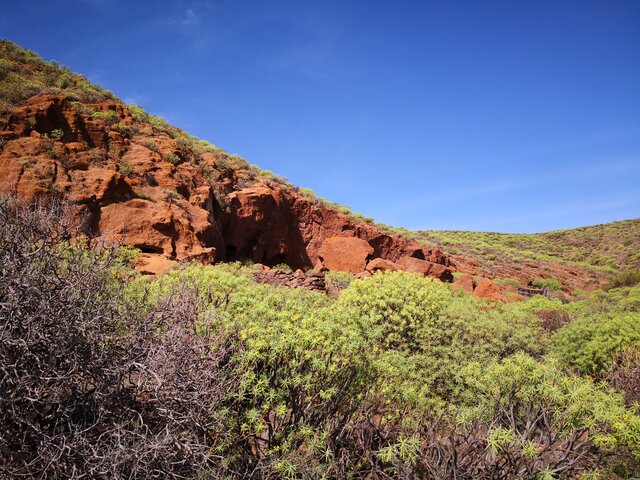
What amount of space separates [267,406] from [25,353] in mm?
2358

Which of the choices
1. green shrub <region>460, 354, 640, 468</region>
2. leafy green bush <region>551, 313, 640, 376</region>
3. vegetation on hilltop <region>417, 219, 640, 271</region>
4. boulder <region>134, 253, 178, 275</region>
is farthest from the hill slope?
vegetation on hilltop <region>417, 219, 640, 271</region>

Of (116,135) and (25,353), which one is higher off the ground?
(116,135)

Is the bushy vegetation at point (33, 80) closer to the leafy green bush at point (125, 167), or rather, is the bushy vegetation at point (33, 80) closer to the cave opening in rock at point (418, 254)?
the leafy green bush at point (125, 167)

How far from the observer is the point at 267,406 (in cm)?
432

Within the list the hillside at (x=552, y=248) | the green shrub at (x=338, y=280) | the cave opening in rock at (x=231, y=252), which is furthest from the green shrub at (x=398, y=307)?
the hillside at (x=552, y=248)

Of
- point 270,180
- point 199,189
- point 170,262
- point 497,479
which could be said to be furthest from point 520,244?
point 497,479

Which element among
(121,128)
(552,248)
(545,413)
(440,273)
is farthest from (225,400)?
(552,248)

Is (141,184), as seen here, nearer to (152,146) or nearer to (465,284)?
(152,146)

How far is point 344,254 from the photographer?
73.1ft

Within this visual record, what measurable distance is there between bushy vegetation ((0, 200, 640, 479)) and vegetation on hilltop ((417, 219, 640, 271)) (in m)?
35.8

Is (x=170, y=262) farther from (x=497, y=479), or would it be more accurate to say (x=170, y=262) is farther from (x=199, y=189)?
(x=497, y=479)

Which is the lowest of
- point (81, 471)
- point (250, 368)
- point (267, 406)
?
point (81, 471)

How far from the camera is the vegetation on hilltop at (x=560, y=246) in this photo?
43750 mm

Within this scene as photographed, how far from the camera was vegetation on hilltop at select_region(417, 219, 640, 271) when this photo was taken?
4375 centimetres
